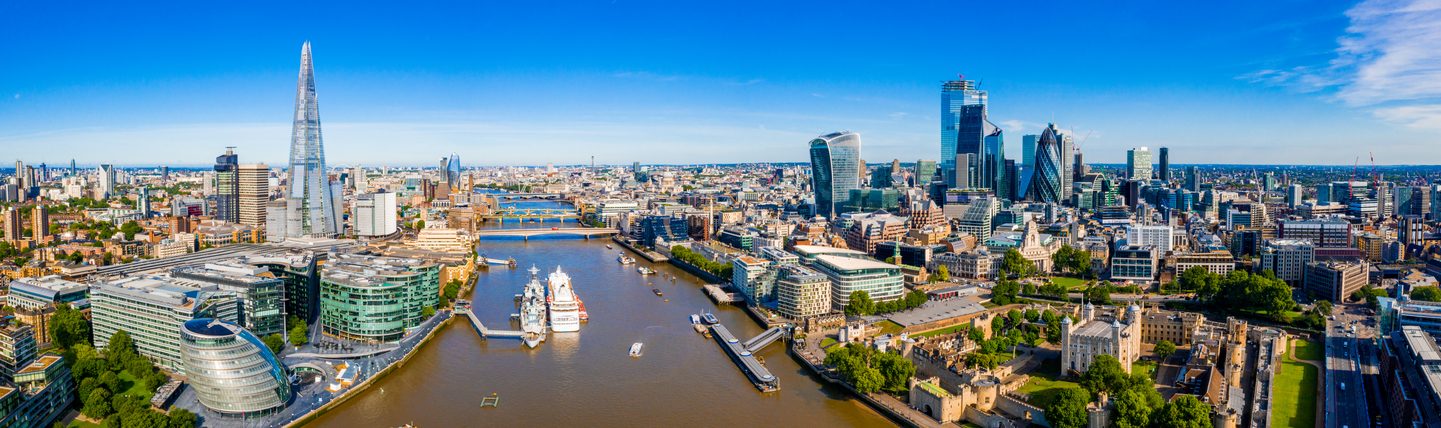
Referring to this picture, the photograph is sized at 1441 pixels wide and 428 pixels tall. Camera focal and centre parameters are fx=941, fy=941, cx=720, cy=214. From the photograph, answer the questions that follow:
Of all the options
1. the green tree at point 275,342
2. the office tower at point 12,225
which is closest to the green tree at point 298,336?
the green tree at point 275,342

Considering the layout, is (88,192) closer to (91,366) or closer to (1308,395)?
(91,366)

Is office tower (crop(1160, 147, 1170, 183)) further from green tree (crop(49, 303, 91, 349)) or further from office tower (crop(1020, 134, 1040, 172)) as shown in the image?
green tree (crop(49, 303, 91, 349))

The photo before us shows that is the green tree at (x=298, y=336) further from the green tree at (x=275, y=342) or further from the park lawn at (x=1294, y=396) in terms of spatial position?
the park lawn at (x=1294, y=396)

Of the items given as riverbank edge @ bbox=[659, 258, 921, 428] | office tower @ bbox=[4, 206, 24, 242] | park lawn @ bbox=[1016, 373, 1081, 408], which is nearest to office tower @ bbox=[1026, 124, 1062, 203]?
riverbank edge @ bbox=[659, 258, 921, 428]

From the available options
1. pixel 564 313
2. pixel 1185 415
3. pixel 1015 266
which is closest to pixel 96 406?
pixel 564 313

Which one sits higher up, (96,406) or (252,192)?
(252,192)

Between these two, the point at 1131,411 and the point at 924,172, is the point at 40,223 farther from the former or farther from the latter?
the point at 924,172
